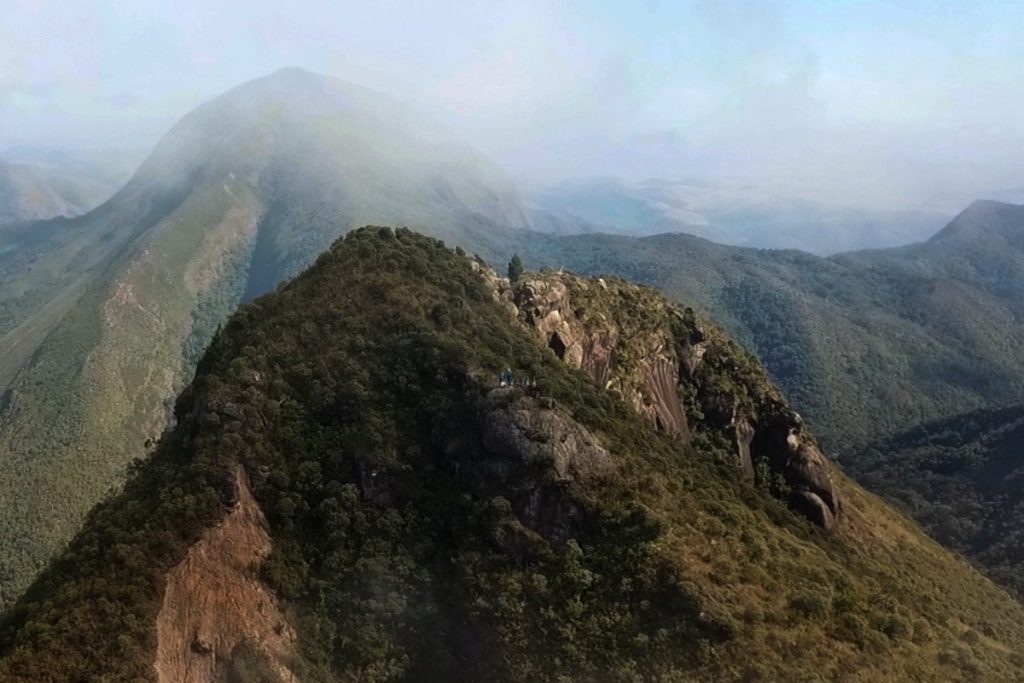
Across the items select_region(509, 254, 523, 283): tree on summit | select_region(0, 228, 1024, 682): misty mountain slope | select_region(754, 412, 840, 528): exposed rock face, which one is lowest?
select_region(754, 412, 840, 528): exposed rock face

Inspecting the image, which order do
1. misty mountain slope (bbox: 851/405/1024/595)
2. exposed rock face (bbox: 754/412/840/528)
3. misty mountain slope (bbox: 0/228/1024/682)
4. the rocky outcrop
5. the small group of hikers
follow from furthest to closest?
misty mountain slope (bbox: 851/405/1024/595) < exposed rock face (bbox: 754/412/840/528) < the rocky outcrop < the small group of hikers < misty mountain slope (bbox: 0/228/1024/682)

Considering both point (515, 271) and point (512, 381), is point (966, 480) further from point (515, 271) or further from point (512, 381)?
point (512, 381)

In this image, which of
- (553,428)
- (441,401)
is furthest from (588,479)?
(441,401)

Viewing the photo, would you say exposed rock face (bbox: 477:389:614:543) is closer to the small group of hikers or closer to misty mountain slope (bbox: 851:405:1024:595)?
the small group of hikers

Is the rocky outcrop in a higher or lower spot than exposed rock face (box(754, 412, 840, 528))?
higher

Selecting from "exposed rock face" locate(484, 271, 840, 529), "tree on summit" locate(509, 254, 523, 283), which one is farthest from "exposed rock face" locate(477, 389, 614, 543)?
"tree on summit" locate(509, 254, 523, 283)

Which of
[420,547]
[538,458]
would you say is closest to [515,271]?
[538,458]

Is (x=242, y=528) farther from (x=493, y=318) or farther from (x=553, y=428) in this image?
(x=493, y=318)
